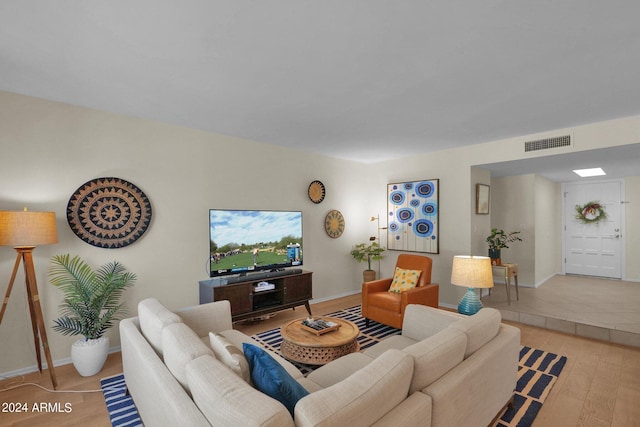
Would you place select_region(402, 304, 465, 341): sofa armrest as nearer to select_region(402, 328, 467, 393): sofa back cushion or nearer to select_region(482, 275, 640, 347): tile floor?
select_region(402, 328, 467, 393): sofa back cushion

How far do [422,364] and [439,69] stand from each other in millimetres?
2060

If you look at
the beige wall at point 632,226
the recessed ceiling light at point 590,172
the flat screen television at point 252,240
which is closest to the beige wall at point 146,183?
the flat screen television at point 252,240

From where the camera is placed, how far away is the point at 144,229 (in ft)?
11.1

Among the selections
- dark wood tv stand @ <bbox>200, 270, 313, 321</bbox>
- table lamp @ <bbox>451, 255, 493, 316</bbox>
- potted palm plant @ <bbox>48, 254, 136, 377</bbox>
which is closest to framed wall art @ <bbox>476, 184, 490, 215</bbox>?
table lamp @ <bbox>451, 255, 493, 316</bbox>

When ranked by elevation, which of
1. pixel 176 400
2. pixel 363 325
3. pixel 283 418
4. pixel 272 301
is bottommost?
pixel 363 325

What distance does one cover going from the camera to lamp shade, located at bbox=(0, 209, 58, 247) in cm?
238

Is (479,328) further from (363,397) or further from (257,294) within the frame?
(257,294)

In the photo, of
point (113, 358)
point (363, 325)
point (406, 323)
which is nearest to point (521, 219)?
point (363, 325)

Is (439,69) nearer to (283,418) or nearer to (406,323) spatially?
(406,323)

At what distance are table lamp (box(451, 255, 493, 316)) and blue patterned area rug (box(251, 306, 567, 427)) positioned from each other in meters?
0.69

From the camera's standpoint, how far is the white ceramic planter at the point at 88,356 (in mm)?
2703

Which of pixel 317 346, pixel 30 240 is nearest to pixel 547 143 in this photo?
pixel 317 346

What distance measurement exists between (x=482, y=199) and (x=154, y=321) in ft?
15.9

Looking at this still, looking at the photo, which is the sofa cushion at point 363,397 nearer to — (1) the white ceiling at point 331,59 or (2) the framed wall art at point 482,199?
(1) the white ceiling at point 331,59
